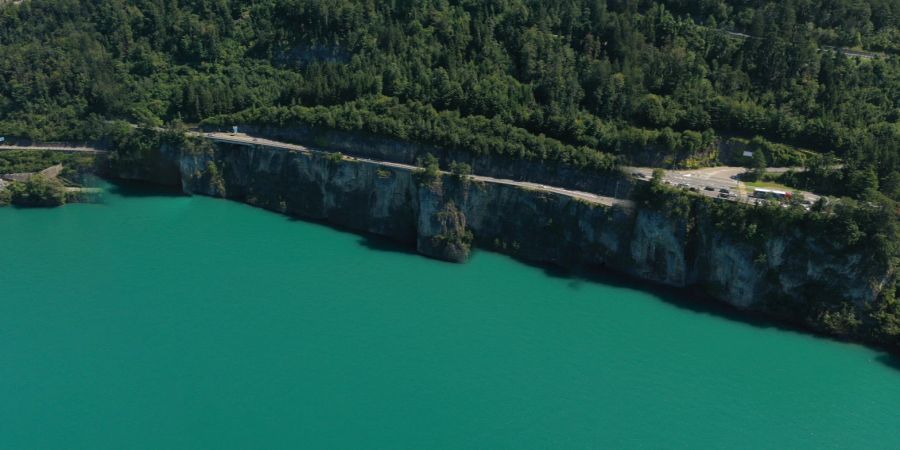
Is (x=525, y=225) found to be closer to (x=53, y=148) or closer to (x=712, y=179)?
(x=712, y=179)

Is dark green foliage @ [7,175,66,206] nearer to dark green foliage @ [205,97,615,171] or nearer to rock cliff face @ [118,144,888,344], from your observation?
rock cliff face @ [118,144,888,344]

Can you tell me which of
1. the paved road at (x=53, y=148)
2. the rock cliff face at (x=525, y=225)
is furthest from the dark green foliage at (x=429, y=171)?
the paved road at (x=53, y=148)

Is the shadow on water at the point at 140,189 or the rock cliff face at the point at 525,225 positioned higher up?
the rock cliff face at the point at 525,225

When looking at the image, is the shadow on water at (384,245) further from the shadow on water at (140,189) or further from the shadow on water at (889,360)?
the shadow on water at (889,360)

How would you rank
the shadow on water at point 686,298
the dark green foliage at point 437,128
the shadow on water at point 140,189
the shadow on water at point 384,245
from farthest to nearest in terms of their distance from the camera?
1. the shadow on water at point 140,189
2. the shadow on water at point 384,245
3. the dark green foliage at point 437,128
4. the shadow on water at point 686,298

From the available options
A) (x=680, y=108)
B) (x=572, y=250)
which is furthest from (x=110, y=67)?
(x=680, y=108)
